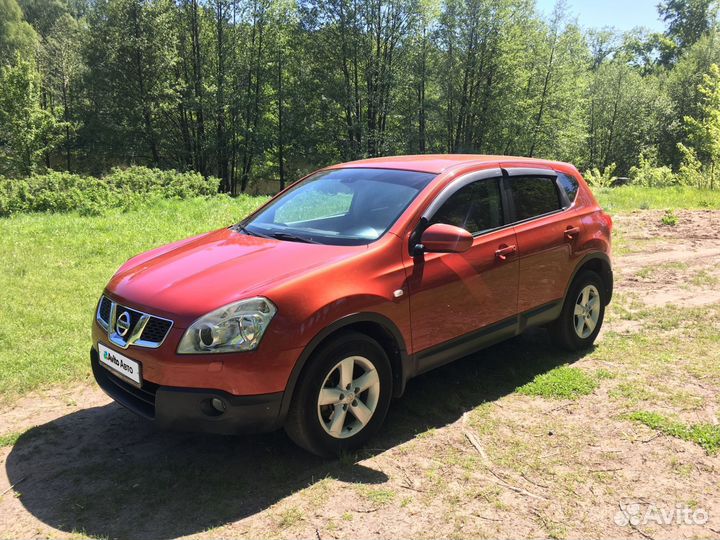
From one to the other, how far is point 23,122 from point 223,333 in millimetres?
39015

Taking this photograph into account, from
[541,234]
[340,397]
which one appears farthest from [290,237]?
[541,234]

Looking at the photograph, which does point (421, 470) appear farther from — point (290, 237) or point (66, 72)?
point (66, 72)

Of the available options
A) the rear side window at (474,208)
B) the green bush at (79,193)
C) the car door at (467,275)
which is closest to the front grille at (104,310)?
the car door at (467,275)

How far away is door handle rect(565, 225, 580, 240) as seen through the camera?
4.75 meters

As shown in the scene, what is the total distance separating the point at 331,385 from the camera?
10.6 ft

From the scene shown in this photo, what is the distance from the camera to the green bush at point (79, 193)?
12.5m

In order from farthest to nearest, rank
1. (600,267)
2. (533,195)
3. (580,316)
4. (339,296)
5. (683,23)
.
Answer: (683,23)
(600,267)
(580,316)
(533,195)
(339,296)

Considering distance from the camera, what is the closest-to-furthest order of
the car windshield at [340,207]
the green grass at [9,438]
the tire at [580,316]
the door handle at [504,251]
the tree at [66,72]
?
the green grass at [9,438] < the car windshield at [340,207] < the door handle at [504,251] < the tire at [580,316] < the tree at [66,72]

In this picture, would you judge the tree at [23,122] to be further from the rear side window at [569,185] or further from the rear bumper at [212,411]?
the rear bumper at [212,411]

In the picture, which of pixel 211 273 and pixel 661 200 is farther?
pixel 661 200

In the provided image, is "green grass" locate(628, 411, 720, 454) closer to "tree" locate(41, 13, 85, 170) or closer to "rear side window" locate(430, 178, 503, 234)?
"rear side window" locate(430, 178, 503, 234)

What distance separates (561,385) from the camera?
438cm

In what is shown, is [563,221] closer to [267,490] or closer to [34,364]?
[267,490]

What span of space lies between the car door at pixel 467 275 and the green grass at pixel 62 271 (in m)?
2.99
